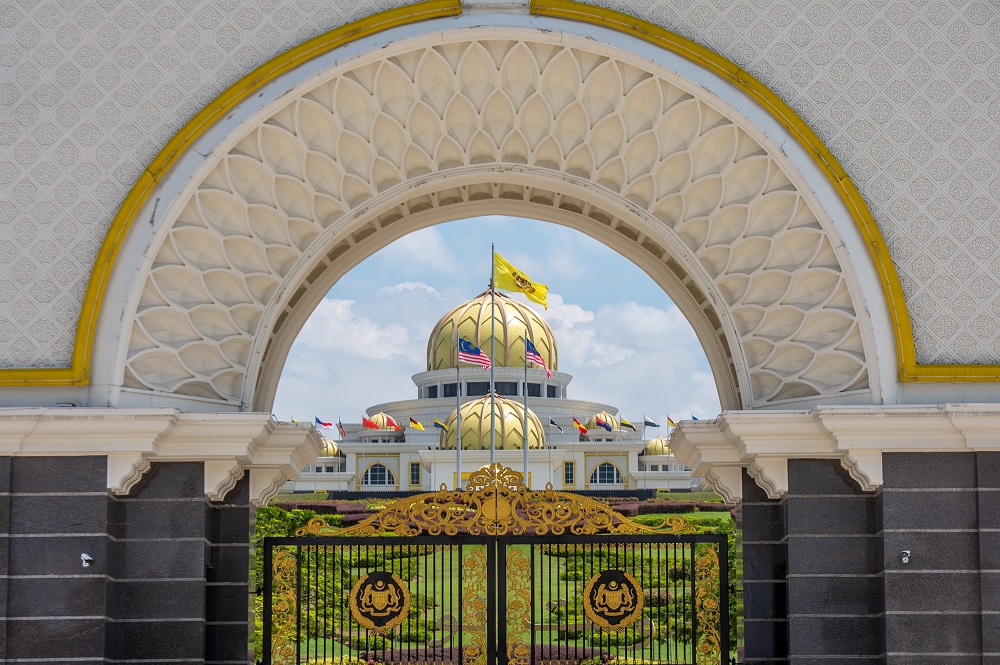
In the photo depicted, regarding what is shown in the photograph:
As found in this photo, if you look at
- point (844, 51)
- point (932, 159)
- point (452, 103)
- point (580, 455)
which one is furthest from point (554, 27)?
point (580, 455)

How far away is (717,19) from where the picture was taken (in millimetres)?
10742

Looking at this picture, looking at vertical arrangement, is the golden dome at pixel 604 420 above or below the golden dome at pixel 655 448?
above

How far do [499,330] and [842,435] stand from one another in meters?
45.9

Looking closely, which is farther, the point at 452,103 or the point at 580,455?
the point at 580,455

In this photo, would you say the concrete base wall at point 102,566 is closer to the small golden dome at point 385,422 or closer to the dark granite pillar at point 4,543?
the dark granite pillar at point 4,543

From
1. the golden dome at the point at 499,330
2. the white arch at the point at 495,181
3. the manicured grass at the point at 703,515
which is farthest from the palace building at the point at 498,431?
the white arch at the point at 495,181

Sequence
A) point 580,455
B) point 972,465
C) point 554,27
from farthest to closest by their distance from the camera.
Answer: point 580,455, point 554,27, point 972,465

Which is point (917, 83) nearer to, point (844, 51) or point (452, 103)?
point (844, 51)

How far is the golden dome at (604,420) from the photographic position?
201ft

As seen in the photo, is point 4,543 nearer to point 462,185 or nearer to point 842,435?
point 462,185

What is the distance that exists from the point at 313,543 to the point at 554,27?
457cm

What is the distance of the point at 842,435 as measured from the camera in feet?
32.3

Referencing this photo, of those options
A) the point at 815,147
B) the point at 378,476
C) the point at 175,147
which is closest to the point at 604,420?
the point at 378,476

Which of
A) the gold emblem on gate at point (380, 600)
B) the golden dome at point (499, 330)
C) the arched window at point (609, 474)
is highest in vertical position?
the golden dome at point (499, 330)
